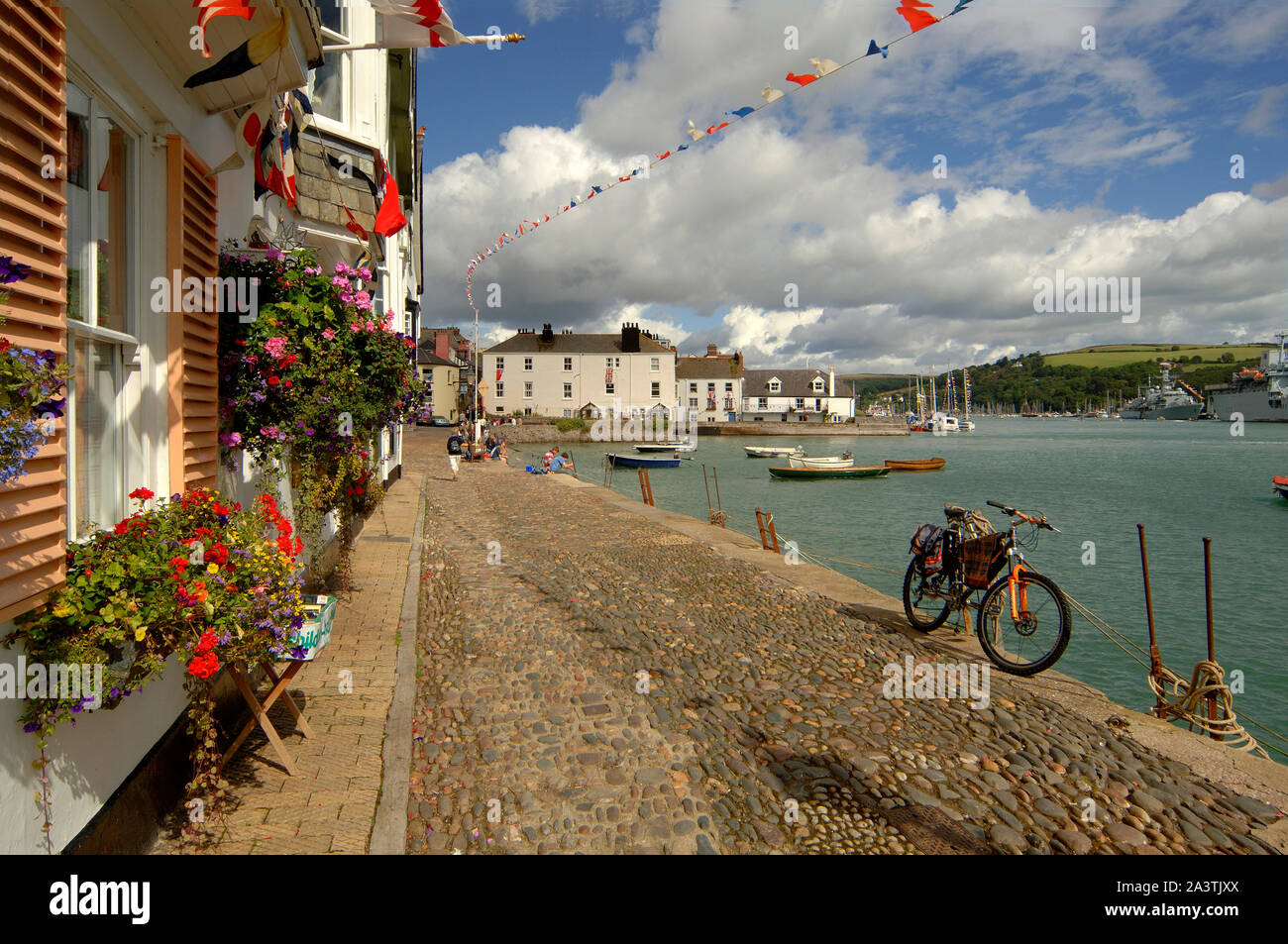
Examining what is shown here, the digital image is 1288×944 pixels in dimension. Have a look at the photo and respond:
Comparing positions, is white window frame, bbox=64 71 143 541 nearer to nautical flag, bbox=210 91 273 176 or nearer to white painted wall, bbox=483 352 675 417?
nautical flag, bbox=210 91 273 176

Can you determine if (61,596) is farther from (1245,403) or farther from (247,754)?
(1245,403)

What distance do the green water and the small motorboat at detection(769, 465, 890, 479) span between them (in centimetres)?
142

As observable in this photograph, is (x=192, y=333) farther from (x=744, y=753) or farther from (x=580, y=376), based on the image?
(x=580, y=376)

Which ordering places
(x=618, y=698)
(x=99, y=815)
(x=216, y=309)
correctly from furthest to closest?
(x=618, y=698) → (x=216, y=309) → (x=99, y=815)

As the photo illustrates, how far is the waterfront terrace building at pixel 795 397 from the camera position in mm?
109500

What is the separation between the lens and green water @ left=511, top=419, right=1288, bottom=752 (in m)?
12.9

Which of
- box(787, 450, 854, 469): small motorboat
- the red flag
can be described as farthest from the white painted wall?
the red flag

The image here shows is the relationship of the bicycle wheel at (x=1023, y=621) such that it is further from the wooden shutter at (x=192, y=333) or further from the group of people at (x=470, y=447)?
the group of people at (x=470, y=447)

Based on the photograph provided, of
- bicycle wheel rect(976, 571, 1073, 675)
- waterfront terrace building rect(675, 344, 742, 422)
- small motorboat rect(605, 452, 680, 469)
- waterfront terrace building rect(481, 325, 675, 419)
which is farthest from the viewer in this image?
waterfront terrace building rect(675, 344, 742, 422)

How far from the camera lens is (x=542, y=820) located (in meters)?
4.34

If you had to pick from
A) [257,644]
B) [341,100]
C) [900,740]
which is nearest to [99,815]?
[257,644]

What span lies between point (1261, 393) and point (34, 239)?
15930cm

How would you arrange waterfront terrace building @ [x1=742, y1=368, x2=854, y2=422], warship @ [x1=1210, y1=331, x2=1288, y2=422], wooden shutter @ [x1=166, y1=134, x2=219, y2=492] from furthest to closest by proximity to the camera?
1. warship @ [x1=1210, y1=331, x2=1288, y2=422]
2. waterfront terrace building @ [x1=742, y1=368, x2=854, y2=422]
3. wooden shutter @ [x1=166, y1=134, x2=219, y2=492]
